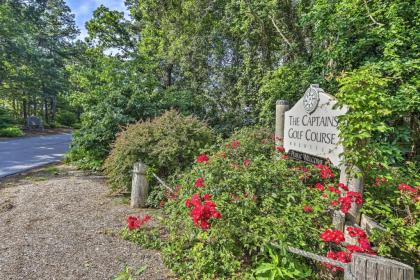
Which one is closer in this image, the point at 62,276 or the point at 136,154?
the point at 62,276

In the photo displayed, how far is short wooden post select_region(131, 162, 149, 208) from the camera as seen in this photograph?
475 centimetres

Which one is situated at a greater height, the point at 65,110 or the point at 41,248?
the point at 65,110

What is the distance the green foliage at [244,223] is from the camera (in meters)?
2.41

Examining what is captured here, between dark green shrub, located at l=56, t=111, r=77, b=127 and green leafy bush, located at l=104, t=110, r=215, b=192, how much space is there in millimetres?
26230

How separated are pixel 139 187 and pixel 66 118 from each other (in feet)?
90.0

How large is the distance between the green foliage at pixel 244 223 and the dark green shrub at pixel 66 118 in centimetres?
2892

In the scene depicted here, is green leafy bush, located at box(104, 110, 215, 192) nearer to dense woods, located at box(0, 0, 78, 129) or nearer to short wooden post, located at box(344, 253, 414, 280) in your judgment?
short wooden post, located at box(344, 253, 414, 280)

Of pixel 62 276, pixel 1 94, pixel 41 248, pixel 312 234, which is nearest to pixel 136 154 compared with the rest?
pixel 41 248

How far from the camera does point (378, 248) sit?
2281 mm

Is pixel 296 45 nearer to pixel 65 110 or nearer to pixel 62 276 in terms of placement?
pixel 62 276

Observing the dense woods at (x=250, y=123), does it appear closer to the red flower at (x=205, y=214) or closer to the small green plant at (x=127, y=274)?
the red flower at (x=205, y=214)

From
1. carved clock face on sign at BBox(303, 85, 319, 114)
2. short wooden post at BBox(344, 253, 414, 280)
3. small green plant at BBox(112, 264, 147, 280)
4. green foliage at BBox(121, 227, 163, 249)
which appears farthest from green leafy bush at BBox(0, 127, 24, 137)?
short wooden post at BBox(344, 253, 414, 280)

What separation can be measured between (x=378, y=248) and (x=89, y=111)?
758cm

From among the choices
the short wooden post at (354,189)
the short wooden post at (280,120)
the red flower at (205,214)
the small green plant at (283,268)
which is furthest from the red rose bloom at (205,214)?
the short wooden post at (280,120)
